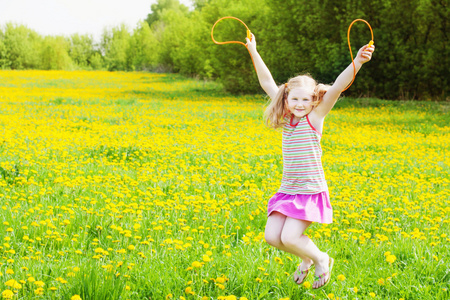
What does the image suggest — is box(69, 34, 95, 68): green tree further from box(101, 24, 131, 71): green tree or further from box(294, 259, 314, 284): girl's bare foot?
box(294, 259, 314, 284): girl's bare foot

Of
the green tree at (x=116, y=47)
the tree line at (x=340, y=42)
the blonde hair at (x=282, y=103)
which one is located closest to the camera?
the blonde hair at (x=282, y=103)

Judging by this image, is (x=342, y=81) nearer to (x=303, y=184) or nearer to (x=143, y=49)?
(x=303, y=184)

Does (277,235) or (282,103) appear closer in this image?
(277,235)

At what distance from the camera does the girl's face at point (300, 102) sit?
2793mm

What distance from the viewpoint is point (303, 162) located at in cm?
278

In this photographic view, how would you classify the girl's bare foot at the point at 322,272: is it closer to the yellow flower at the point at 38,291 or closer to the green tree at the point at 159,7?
the yellow flower at the point at 38,291

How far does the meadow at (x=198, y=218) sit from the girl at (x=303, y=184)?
0.21m

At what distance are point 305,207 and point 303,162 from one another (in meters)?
0.31

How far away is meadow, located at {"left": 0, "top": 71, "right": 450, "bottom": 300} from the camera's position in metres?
2.66

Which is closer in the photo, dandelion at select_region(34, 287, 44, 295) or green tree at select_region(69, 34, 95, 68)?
dandelion at select_region(34, 287, 44, 295)

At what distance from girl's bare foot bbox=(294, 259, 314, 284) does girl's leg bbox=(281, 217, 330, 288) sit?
75 millimetres

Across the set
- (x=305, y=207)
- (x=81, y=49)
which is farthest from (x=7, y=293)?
(x=81, y=49)

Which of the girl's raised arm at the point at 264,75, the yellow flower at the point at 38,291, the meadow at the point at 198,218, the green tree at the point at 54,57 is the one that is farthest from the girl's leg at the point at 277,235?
the green tree at the point at 54,57

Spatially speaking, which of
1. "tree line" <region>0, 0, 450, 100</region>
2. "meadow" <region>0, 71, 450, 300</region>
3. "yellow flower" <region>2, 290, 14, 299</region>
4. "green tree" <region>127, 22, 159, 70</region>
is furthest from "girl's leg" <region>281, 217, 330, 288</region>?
"green tree" <region>127, 22, 159, 70</region>
